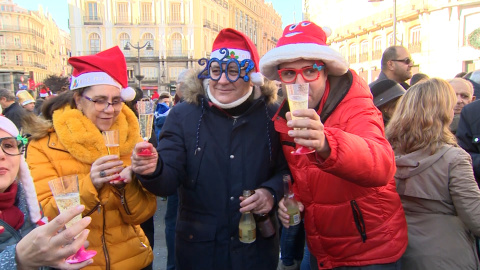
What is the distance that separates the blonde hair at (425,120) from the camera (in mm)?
2414

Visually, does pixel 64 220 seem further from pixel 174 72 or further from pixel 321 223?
pixel 174 72

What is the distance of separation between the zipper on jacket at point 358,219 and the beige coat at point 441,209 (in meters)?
0.52

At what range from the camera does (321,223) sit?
2156 millimetres

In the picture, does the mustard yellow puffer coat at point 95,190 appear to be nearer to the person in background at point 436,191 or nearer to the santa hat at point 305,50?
the santa hat at point 305,50

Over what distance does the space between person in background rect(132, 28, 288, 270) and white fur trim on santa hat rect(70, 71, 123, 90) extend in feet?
1.79

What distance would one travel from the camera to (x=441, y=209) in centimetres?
235

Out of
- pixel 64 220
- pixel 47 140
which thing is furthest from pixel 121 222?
pixel 64 220

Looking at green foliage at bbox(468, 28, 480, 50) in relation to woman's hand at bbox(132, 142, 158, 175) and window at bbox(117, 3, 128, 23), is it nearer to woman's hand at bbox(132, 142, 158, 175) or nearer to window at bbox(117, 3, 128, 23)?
woman's hand at bbox(132, 142, 158, 175)

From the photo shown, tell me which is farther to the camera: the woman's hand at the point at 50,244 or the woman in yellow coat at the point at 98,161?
the woman in yellow coat at the point at 98,161

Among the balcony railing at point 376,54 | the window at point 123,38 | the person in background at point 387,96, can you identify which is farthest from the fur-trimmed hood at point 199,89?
the window at point 123,38

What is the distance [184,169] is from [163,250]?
2922 millimetres

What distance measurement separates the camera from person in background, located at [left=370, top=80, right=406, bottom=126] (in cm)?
355

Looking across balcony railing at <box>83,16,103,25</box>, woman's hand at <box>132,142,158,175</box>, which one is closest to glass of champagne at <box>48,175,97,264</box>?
woman's hand at <box>132,142,158,175</box>

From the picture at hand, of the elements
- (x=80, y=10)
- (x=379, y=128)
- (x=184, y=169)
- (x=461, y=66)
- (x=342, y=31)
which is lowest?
(x=184, y=169)
